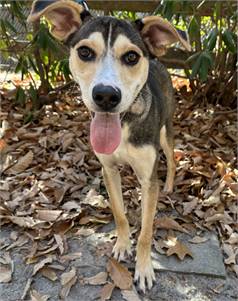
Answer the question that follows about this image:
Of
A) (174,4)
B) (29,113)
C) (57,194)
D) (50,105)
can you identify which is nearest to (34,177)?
(57,194)

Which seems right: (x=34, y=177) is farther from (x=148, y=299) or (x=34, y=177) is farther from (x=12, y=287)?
(x=148, y=299)

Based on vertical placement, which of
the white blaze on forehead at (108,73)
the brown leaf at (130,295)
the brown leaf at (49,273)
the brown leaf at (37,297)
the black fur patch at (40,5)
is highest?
the black fur patch at (40,5)

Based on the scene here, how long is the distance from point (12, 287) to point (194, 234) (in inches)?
61.0

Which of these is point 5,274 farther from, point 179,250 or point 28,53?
point 28,53

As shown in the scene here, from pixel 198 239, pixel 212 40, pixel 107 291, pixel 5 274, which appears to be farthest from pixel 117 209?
pixel 212 40

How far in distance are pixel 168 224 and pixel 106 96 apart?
5.61ft

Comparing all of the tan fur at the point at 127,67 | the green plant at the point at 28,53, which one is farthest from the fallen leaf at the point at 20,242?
the green plant at the point at 28,53

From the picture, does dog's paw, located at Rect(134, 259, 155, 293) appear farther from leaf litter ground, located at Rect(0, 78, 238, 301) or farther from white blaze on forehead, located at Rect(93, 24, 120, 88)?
white blaze on forehead, located at Rect(93, 24, 120, 88)

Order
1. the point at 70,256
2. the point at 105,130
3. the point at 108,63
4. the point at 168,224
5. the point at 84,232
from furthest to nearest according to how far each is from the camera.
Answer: the point at 168,224 < the point at 84,232 < the point at 70,256 < the point at 105,130 < the point at 108,63

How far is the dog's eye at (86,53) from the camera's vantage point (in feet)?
9.02

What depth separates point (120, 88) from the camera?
2.58 meters

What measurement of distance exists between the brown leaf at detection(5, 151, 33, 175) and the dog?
1521 mm

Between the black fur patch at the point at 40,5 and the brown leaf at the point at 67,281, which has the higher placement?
the black fur patch at the point at 40,5

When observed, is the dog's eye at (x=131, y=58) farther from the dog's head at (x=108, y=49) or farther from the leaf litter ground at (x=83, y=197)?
the leaf litter ground at (x=83, y=197)
